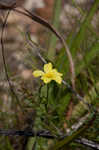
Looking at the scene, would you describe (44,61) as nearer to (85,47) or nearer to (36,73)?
(36,73)

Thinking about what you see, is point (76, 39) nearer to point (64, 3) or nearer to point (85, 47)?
point (85, 47)

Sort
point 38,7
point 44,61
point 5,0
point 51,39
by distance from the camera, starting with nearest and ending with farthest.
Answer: point 5,0
point 44,61
point 51,39
point 38,7

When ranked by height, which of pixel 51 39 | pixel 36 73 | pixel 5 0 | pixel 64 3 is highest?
pixel 64 3

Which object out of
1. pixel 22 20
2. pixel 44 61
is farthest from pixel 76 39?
pixel 22 20

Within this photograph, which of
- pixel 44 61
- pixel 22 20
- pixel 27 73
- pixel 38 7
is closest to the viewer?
pixel 44 61

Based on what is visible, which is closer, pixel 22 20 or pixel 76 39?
pixel 76 39

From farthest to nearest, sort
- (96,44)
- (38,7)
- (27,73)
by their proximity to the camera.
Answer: (38,7), (27,73), (96,44)

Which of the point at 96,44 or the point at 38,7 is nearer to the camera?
the point at 96,44

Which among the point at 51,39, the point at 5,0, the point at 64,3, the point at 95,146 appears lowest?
the point at 95,146

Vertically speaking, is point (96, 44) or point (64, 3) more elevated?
point (64, 3)

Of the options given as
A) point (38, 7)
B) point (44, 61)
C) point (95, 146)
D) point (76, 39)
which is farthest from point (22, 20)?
point (95, 146)
